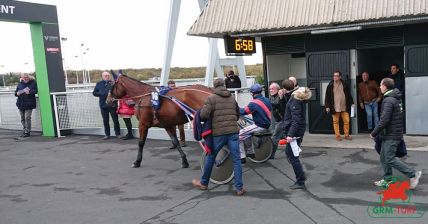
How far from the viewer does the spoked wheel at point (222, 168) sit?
7164 mm

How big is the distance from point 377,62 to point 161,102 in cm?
713

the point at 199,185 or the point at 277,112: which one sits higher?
the point at 277,112

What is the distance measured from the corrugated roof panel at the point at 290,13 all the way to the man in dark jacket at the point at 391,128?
11.2 ft

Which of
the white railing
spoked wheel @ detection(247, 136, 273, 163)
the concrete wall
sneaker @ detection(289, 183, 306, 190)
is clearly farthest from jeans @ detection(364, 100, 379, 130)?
the white railing

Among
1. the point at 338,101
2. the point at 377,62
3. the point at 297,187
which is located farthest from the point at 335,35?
the point at 297,187

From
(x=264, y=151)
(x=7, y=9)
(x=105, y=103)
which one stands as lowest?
(x=264, y=151)

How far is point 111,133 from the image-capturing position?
13.4m

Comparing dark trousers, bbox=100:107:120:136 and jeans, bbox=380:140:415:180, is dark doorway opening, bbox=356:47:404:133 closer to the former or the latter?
jeans, bbox=380:140:415:180

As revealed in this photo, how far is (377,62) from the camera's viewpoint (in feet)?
41.8

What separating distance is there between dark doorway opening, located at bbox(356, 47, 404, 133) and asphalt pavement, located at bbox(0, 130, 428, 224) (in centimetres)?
240

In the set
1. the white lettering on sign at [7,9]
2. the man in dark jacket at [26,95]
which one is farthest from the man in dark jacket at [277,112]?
the man in dark jacket at [26,95]

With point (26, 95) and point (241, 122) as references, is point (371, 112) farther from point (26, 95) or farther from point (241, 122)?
point (26, 95)

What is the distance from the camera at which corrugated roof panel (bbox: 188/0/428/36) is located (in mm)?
9172

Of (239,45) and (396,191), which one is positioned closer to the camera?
(396,191)
